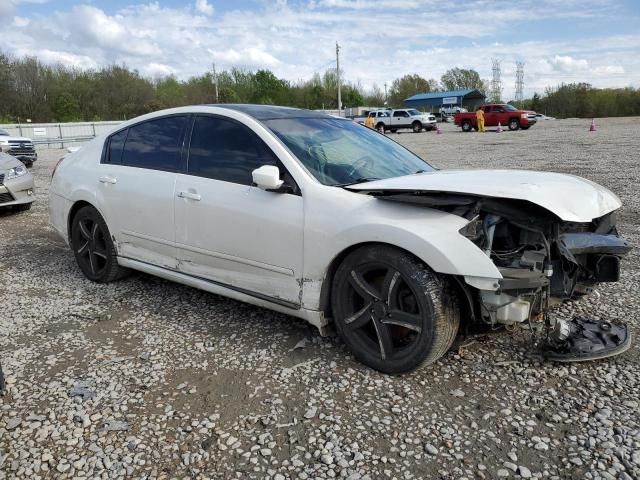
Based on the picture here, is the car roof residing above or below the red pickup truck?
below

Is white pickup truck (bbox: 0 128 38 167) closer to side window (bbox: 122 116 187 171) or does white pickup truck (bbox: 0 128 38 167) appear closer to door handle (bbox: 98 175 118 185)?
door handle (bbox: 98 175 118 185)

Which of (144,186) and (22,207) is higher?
(144,186)

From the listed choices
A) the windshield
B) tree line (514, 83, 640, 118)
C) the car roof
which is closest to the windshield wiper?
the windshield

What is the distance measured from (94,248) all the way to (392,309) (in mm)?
3102

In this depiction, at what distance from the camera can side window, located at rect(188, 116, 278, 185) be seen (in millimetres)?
3617

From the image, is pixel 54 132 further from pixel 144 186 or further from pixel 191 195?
pixel 191 195

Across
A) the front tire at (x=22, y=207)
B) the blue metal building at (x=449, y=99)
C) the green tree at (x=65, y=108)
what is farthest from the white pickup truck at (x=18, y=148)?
the blue metal building at (x=449, y=99)

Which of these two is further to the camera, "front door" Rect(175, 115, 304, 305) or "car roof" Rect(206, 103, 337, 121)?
"car roof" Rect(206, 103, 337, 121)

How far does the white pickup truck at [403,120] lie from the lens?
3828cm

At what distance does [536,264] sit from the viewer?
9.32ft

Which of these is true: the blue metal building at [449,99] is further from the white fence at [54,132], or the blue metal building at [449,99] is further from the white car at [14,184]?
the white car at [14,184]

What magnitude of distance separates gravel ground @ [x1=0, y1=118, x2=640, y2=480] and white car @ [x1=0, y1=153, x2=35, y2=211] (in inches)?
193

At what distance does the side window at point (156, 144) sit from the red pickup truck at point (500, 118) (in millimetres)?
33482

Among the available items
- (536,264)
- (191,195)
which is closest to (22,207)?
(191,195)
